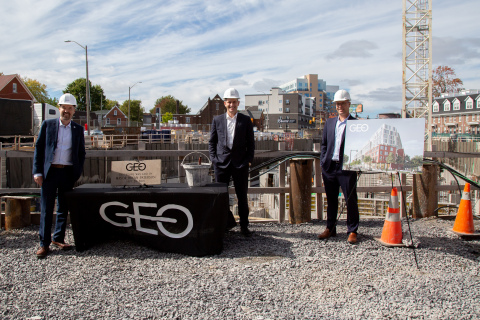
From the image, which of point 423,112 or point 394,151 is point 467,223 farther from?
point 423,112

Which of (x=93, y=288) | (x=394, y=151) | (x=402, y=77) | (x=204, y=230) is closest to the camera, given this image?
(x=93, y=288)

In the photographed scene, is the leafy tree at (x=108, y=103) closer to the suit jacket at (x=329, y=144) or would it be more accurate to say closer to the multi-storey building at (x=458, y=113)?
the multi-storey building at (x=458, y=113)

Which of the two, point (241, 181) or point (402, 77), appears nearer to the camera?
point (241, 181)

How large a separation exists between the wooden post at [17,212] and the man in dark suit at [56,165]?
4.46 ft

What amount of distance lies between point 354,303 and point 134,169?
10.4 ft

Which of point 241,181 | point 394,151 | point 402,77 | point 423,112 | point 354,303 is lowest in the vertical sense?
point 354,303

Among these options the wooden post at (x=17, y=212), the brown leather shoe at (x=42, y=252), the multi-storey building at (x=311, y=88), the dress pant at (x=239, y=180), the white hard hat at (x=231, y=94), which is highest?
the multi-storey building at (x=311, y=88)

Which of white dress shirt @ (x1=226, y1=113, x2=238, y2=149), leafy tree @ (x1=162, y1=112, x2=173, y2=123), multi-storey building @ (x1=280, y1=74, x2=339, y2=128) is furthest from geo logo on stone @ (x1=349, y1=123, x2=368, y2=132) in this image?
multi-storey building @ (x1=280, y1=74, x2=339, y2=128)

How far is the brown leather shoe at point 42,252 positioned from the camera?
4746 mm

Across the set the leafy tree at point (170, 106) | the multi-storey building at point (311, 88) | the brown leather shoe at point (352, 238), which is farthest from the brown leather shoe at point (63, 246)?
the multi-storey building at point (311, 88)

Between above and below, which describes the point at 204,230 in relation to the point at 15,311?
above

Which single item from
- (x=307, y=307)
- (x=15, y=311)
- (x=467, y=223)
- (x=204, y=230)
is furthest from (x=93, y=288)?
(x=467, y=223)

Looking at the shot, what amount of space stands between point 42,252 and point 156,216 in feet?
4.80

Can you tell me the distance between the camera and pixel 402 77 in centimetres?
3909
